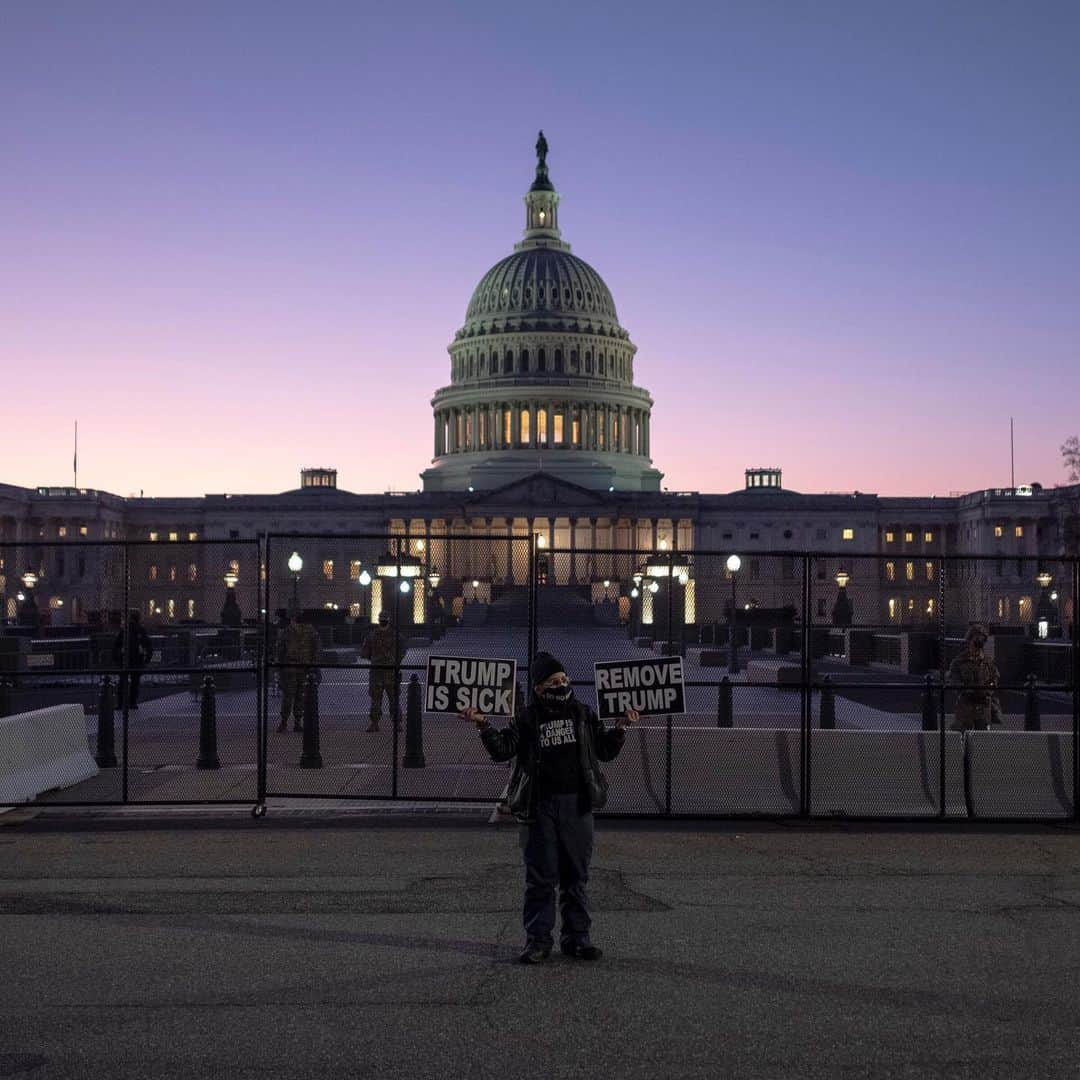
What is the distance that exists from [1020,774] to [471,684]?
667 cm

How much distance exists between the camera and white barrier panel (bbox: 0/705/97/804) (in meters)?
17.6

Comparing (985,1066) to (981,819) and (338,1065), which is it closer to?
(338,1065)

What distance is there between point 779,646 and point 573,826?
40661 millimetres

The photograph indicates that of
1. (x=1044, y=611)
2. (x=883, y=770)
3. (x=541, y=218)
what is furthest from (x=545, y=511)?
(x=883, y=770)

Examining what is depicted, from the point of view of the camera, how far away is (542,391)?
6309 inches

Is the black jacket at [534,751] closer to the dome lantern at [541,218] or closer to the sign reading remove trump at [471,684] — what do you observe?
the sign reading remove trump at [471,684]

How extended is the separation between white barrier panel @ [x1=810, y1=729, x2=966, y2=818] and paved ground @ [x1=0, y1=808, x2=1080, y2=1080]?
1.69 metres

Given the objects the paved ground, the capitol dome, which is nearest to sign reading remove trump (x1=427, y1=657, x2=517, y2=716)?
the paved ground

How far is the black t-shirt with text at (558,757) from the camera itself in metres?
10.5

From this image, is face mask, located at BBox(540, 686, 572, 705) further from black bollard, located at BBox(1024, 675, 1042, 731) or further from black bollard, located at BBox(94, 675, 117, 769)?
black bollard, located at BBox(1024, 675, 1042, 731)

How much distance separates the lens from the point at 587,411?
16200 centimetres

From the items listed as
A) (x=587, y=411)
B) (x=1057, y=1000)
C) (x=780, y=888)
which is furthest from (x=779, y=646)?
(x=587, y=411)

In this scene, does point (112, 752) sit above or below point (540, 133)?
below

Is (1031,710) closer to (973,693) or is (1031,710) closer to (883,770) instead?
(973,693)
